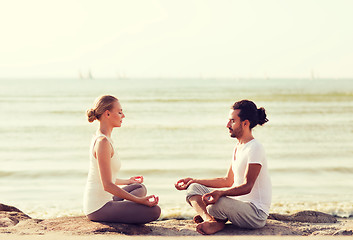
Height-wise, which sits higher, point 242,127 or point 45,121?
point 45,121

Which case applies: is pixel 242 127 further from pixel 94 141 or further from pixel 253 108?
pixel 94 141

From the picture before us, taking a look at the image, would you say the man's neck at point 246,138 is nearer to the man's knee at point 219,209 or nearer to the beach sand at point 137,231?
the man's knee at point 219,209

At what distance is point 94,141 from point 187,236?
107 centimetres

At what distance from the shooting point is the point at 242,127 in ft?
13.4

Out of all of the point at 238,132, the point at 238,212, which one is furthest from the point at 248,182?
the point at 238,132

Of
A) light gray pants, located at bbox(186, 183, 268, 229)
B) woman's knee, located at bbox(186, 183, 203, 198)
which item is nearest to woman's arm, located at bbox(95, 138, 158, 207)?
woman's knee, located at bbox(186, 183, 203, 198)

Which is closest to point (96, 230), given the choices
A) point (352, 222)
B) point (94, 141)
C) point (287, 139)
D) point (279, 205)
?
point (94, 141)

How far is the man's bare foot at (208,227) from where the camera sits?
4.04 m

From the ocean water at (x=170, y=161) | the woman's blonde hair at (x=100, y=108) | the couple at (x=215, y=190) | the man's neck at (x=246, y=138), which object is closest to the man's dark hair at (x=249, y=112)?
the couple at (x=215, y=190)

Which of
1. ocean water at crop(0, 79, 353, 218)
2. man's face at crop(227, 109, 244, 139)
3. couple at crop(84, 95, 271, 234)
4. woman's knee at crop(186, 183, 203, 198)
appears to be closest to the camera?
couple at crop(84, 95, 271, 234)

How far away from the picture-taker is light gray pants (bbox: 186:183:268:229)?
4059mm

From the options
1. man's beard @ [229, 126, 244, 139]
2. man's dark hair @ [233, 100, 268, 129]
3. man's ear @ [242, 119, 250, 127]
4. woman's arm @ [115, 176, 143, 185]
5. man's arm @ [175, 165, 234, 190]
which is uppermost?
man's dark hair @ [233, 100, 268, 129]

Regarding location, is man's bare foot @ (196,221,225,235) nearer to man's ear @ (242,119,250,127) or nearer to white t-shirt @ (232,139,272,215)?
white t-shirt @ (232,139,272,215)

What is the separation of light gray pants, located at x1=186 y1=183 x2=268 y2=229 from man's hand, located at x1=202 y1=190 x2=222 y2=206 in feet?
0.19
